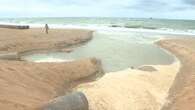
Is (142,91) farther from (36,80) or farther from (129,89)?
(36,80)

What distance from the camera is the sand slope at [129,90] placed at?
10445mm

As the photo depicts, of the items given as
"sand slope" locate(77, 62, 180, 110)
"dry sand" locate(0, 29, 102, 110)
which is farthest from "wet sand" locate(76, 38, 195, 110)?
"dry sand" locate(0, 29, 102, 110)

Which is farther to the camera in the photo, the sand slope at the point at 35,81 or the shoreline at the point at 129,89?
the shoreline at the point at 129,89

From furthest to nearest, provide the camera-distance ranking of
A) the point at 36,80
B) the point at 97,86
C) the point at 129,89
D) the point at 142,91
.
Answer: the point at 97,86 → the point at 129,89 → the point at 142,91 → the point at 36,80

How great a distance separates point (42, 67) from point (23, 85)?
2.90 m

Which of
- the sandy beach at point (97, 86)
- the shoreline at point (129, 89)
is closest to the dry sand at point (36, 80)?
the sandy beach at point (97, 86)

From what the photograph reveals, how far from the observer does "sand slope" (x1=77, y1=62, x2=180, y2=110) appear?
1045 cm

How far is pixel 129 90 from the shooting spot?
1199cm

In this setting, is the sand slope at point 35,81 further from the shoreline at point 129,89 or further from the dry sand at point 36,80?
the shoreline at point 129,89

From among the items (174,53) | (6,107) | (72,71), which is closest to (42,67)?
(72,71)

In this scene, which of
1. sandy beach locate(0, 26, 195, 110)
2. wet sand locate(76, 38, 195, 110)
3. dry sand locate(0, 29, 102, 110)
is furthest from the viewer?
wet sand locate(76, 38, 195, 110)

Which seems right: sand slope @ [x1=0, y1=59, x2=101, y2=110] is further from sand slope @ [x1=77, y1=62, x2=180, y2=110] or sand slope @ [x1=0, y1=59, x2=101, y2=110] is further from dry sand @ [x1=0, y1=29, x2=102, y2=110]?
sand slope @ [x1=77, y1=62, x2=180, y2=110]

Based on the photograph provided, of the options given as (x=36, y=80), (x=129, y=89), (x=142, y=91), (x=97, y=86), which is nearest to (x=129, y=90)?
(x=129, y=89)

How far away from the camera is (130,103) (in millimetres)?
10609
